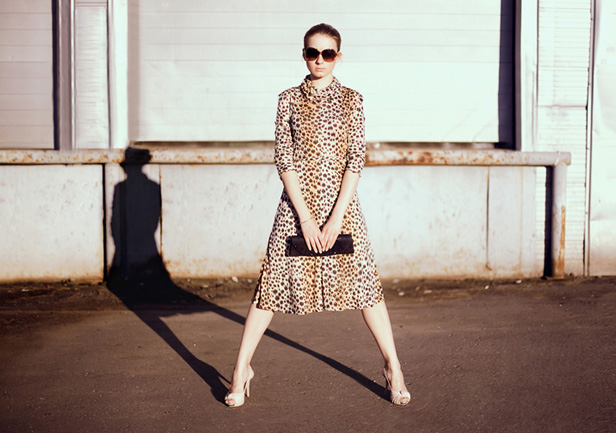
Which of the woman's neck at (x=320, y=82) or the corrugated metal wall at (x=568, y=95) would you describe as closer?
the woman's neck at (x=320, y=82)

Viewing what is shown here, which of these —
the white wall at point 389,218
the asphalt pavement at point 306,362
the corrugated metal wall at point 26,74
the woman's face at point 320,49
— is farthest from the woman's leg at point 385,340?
the corrugated metal wall at point 26,74

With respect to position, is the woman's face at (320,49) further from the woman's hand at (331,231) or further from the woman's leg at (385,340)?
the woman's leg at (385,340)

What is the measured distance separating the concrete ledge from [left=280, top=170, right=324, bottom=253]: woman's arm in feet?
10.0

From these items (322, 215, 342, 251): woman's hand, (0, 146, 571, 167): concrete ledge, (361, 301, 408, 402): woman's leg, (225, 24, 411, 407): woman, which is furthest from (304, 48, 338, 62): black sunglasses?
(0, 146, 571, 167): concrete ledge

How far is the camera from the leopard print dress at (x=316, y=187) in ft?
11.6

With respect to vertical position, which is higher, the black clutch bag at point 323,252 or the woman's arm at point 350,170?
the woman's arm at point 350,170

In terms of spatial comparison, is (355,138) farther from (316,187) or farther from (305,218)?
(305,218)

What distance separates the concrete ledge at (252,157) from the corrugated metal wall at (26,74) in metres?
0.31

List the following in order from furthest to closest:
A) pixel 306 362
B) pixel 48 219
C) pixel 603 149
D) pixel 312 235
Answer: pixel 603 149 → pixel 48 219 → pixel 306 362 → pixel 312 235

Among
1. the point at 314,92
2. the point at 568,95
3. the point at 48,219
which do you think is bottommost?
the point at 48,219

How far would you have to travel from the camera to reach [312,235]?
135 inches

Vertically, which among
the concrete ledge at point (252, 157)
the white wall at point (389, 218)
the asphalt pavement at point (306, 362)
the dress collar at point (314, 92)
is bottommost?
the asphalt pavement at point (306, 362)

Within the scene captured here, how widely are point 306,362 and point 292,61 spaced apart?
333 centimetres

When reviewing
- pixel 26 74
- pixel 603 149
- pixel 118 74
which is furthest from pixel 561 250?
pixel 26 74
